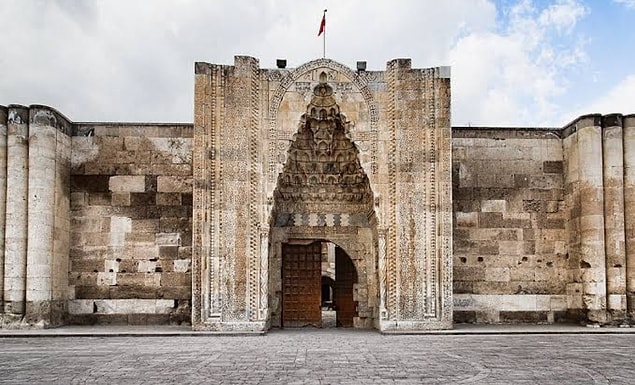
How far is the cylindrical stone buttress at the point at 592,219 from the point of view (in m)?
15.6

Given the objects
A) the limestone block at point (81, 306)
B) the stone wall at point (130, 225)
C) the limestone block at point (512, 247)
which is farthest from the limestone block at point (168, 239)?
the limestone block at point (512, 247)

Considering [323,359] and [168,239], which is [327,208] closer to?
[168,239]

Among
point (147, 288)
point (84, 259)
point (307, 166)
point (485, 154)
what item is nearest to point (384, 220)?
point (307, 166)

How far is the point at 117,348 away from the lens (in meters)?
12.0

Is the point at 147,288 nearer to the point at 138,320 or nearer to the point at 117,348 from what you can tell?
the point at 138,320

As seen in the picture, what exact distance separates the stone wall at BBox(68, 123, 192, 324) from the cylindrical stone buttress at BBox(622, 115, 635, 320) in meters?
9.24

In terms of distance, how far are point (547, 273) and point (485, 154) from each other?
294 cm

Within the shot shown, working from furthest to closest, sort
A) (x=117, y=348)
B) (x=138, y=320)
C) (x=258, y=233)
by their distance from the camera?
(x=138, y=320) → (x=258, y=233) → (x=117, y=348)

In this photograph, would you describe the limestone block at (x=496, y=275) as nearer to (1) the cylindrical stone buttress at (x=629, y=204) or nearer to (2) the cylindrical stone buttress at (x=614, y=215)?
(2) the cylindrical stone buttress at (x=614, y=215)

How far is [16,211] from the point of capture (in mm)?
15227

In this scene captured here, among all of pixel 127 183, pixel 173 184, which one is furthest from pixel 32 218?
pixel 173 184

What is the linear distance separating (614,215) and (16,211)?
40.5 ft

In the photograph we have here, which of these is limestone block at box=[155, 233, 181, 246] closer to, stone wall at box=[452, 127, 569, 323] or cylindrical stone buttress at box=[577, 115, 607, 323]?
stone wall at box=[452, 127, 569, 323]

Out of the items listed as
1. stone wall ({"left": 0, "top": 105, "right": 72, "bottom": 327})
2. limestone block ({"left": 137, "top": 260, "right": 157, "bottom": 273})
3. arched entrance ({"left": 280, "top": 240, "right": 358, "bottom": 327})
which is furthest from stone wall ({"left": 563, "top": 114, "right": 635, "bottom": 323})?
stone wall ({"left": 0, "top": 105, "right": 72, "bottom": 327})
